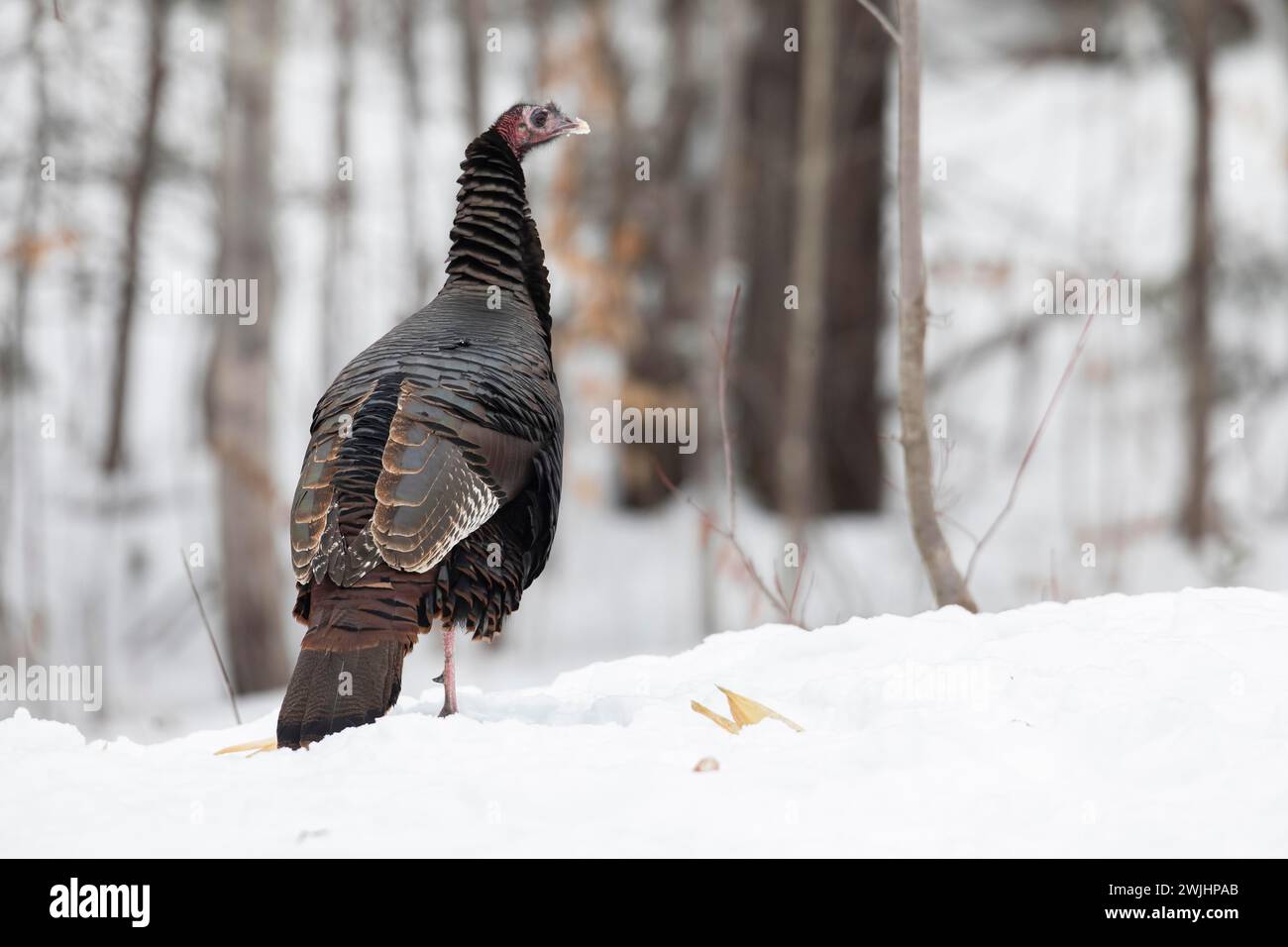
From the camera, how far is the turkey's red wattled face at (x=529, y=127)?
4848 millimetres

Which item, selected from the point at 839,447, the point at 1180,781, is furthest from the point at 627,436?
the point at 1180,781

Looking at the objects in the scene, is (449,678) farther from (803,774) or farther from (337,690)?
(803,774)

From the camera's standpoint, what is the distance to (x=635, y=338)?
13.0m

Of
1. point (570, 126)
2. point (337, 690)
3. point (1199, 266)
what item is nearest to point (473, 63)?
point (1199, 266)

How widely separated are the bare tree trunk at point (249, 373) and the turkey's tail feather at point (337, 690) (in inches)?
267

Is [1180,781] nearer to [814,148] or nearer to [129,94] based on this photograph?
[814,148]

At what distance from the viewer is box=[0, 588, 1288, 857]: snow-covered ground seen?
259cm

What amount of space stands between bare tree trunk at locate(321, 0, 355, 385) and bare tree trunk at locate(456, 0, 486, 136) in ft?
4.21

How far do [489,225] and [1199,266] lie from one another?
359 inches

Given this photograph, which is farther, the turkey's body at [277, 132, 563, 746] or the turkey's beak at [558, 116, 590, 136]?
the turkey's beak at [558, 116, 590, 136]

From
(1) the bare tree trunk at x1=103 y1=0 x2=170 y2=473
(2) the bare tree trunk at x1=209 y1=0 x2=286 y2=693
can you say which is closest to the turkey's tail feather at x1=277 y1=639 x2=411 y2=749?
(2) the bare tree trunk at x1=209 y1=0 x2=286 y2=693

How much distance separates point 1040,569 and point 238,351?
7128mm

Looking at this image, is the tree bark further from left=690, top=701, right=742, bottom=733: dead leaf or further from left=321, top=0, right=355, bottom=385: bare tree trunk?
left=690, top=701, right=742, bottom=733: dead leaf

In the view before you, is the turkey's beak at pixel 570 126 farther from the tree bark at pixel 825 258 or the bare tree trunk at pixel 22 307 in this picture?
the tree bark at pixel 825 258
